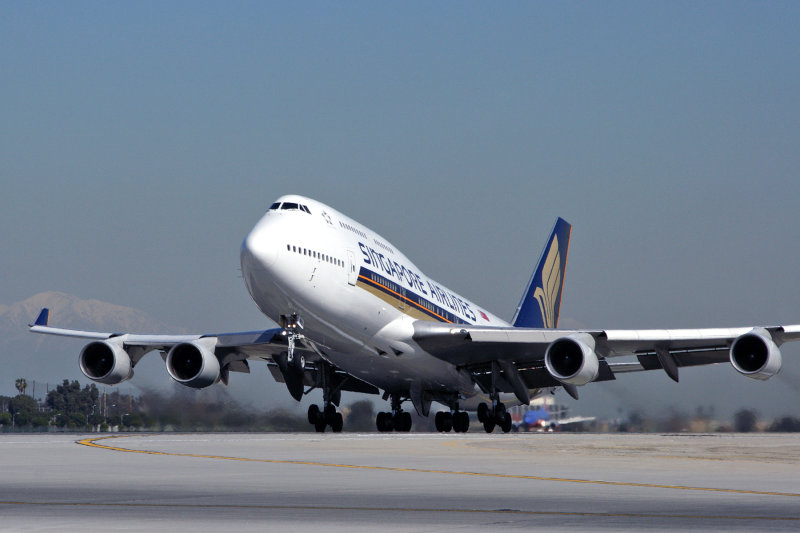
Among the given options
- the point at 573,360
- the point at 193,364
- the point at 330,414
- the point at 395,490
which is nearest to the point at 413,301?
the point at 330,414

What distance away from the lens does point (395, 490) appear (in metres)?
13.2

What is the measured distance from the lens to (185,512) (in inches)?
421

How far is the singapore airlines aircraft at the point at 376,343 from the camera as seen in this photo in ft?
106

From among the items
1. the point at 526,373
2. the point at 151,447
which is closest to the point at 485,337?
the point at 526,373

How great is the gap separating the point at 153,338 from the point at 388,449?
55.5 ft

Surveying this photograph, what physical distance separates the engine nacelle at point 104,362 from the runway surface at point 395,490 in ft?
51.8

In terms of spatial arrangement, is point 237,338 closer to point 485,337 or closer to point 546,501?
point 485,337

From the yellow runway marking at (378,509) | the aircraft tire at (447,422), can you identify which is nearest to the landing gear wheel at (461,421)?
the aircraft tire at (447,422)

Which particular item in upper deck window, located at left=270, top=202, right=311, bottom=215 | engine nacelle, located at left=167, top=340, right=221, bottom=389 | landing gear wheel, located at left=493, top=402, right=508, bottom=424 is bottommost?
landing gear wheel, located at left=493, top=402, right=508, bottom=424

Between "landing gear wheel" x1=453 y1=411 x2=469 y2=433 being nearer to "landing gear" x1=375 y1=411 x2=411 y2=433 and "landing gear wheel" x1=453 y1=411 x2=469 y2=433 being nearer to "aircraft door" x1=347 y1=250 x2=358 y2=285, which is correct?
"landing gear" x1=375 y1=411 x2=411 y2=433

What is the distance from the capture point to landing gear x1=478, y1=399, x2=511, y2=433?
3944 cm

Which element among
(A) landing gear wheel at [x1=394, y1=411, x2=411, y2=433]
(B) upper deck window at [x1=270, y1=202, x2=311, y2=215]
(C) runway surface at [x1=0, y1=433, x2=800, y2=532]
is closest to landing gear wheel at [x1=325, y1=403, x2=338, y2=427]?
(A) landing gear wheel at [x1=394, y1=411, x2=411, y2=433]

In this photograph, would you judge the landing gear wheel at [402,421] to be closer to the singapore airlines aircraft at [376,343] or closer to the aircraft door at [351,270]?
the singapore airlines aircraft at [376,343]

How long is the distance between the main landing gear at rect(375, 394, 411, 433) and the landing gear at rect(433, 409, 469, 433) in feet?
3.78
